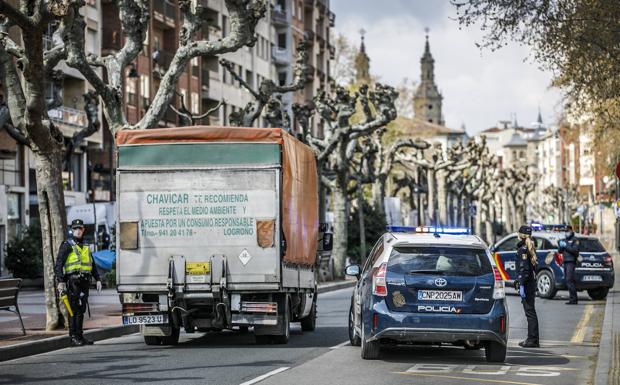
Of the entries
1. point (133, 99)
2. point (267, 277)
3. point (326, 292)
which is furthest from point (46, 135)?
point (133, 99)

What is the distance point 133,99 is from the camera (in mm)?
67500

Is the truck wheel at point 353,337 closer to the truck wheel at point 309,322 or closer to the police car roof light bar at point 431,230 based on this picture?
the police car roof light bar at point 431,230

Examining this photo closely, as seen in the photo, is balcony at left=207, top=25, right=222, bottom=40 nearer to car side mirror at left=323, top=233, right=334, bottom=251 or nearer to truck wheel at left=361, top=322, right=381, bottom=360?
car side mirror at left=323, top=233, right=334, bottom=251

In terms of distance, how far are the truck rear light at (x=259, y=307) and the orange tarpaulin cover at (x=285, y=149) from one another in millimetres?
689

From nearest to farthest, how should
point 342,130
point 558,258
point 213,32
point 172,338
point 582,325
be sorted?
point 172,338, point 582,325, point 558,258, point 342,130, point 213,32

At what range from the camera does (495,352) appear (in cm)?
1761

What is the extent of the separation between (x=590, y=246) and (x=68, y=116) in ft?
94.1

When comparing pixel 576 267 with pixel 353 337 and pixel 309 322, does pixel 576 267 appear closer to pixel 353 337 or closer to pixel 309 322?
pixel 309 322

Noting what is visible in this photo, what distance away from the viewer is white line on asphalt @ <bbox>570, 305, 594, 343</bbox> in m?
22.6

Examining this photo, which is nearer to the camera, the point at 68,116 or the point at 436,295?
the point at 436,295

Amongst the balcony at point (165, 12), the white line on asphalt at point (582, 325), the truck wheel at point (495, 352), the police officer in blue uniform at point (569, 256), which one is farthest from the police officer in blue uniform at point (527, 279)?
the balcony at point (165, 12)

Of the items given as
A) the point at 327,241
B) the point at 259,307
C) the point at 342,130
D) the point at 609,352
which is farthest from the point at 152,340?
the point at 342,130

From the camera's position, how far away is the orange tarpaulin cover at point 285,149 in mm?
20031

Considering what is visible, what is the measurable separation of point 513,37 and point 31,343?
12.9 metres
